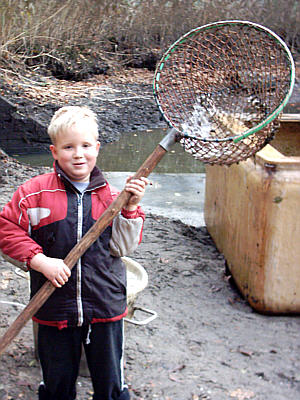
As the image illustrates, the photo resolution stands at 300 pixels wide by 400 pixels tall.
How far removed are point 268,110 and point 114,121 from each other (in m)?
8.08

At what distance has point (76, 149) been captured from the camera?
2.08 m

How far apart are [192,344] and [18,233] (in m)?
1.42

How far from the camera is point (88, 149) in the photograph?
210 cm

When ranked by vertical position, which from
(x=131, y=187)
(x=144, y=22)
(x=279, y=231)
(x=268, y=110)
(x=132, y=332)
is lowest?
(x=132, y=332)

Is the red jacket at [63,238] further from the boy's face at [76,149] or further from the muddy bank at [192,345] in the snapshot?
the muddy bank at [192,345]

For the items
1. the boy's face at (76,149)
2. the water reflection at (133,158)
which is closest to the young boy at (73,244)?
the boy's face at (76,149)

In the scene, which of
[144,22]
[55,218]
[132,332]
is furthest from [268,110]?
[144,22]

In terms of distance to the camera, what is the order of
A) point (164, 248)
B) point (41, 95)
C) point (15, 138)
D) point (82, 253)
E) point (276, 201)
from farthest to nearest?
point (41, 95)
point (15, 138)
point (164, 248)
point (276, 201)
point (82, 253)

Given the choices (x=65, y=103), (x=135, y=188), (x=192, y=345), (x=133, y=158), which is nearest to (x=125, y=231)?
(x=135, y=188)

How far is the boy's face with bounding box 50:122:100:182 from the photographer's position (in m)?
2.07

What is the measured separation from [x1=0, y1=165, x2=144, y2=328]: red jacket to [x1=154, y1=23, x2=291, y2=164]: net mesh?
49cm

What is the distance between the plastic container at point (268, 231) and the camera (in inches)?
121

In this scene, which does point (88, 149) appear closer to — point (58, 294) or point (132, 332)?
point (58, 294)

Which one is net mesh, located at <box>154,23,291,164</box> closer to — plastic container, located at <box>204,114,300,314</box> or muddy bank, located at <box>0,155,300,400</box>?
plastic container, located at <box>204,114,300,314</box>
